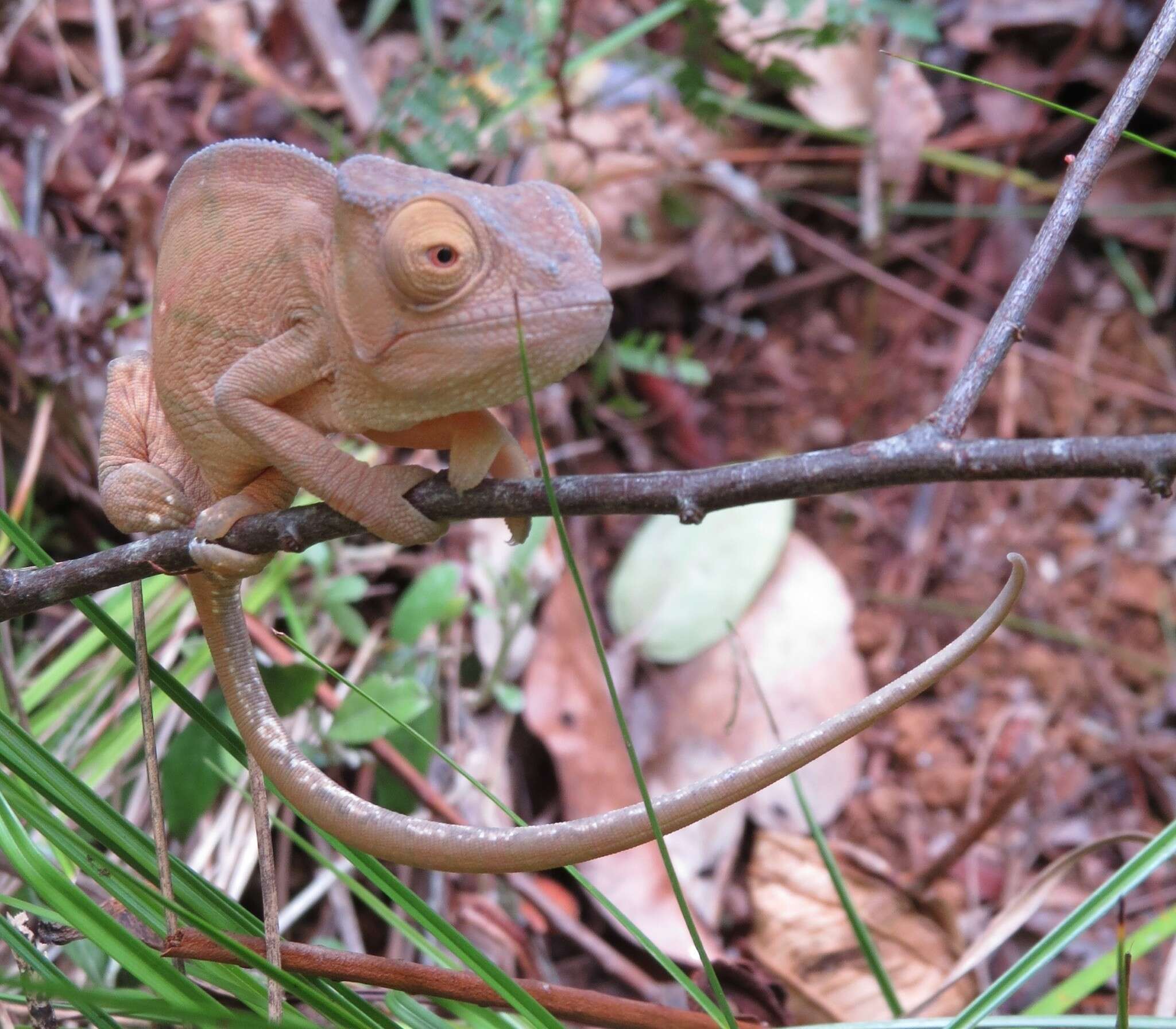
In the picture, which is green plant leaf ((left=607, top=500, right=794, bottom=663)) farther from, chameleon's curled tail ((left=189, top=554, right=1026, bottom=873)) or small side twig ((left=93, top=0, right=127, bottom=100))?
small side twig ((left=93, top=0, right=127, bottom=100))

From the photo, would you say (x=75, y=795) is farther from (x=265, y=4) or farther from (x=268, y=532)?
(x=265, y=4)

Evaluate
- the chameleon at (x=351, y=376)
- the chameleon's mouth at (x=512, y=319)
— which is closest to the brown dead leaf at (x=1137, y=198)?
the chameleon at (x=351, y=376)

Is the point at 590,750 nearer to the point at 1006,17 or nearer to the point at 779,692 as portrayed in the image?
the point at 779,692

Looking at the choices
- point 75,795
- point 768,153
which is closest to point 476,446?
point 75,795

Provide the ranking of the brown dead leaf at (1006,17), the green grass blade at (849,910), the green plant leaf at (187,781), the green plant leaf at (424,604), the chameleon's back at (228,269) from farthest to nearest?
the brown dead leaf at (1006,17) < the green plant leaf at (424,604) < the green plant leaf at (187,781) < the green grass blade at (849,910) < the chameleon's back at (228,269)

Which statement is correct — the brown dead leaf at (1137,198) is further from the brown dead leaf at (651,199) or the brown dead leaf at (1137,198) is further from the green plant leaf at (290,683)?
the green plant leaf at (290,683)
